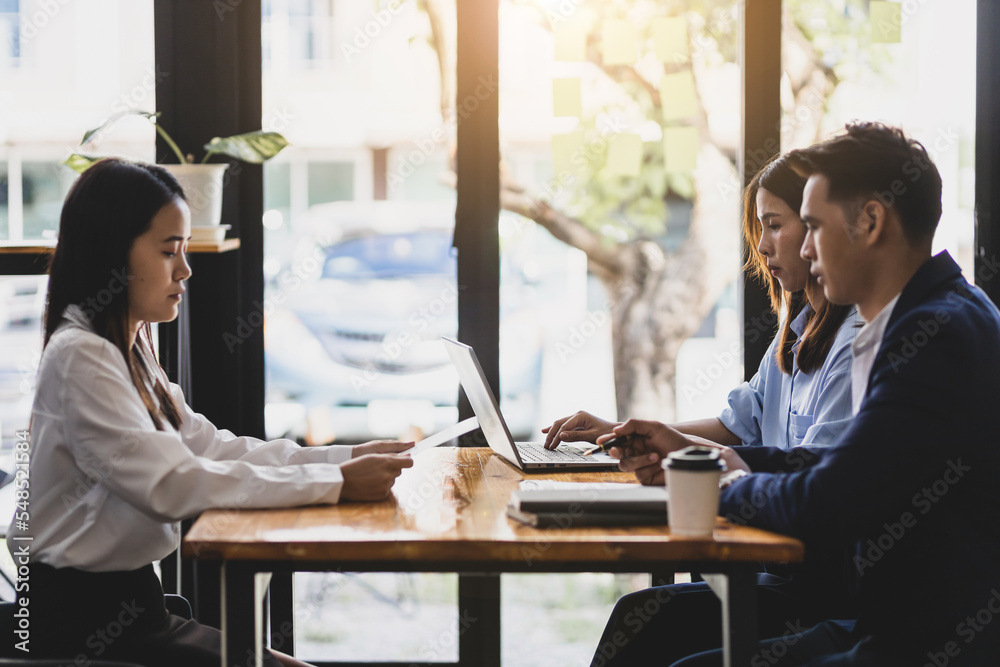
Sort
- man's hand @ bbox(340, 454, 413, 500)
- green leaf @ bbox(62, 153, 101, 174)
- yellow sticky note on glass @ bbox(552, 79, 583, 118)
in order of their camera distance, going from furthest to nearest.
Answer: yellow sticky note on glass @ bbox(552, 79, 583, 118) → green leaf @ bbox(62, 153, 101, 174) → man's hand @ bbox(340, 454, 413, 500)

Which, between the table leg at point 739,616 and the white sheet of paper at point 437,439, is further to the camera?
the white sheet of paper at point 437,439

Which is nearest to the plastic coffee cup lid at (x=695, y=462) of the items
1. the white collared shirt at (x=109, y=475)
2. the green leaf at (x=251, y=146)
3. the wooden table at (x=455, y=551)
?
the wooden table at (x=455, y=551)

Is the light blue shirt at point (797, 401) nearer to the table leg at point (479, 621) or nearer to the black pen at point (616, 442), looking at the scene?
the black pen at point (616, 442)

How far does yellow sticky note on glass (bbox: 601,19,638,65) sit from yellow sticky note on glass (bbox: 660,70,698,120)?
0.46ft

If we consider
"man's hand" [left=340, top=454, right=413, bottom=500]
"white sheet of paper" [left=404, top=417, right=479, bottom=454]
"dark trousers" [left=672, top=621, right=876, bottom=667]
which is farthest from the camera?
"white sheet of paper" [left=404, top=417, right=479, bottom=454]

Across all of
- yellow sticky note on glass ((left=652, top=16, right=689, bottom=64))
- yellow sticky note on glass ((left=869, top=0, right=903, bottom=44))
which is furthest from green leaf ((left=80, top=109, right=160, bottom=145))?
yellow sticky note on glass ((left=869, top=0, right=903, bottom=44))

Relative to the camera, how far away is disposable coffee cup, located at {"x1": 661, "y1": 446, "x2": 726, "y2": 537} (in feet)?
4.24

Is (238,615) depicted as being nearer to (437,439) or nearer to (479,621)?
(437,439)

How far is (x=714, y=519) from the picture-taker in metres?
1.31

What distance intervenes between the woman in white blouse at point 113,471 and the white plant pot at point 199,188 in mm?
577

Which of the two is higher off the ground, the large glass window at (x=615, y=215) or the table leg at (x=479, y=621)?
the large glass window at (x=615, y=215)

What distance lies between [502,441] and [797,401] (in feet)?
2.10

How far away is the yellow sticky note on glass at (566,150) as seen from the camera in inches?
103

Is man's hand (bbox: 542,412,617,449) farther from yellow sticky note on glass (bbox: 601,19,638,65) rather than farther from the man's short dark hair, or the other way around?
yellow sticky note on glass (bbox: 601,19,638,65)
